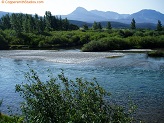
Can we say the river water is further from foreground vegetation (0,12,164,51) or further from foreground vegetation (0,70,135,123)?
foreground vegetation (0,12,164,51)

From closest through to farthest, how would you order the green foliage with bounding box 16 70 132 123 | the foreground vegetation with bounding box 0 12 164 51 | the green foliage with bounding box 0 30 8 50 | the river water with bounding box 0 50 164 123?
Result: the green foliage with bounding box 16 70 132 123
the river water with bounding box 0 50 164 123
the foreground vegetation with bounding box 0 12 164 51
the green foliage with bounding box 0 30 8 50

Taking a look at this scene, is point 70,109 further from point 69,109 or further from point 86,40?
point 86,40

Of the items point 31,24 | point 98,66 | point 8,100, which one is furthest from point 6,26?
point 8,100

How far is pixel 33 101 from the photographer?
12.6m

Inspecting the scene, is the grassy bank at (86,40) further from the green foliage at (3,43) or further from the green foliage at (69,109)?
the green foliage at (69,109)

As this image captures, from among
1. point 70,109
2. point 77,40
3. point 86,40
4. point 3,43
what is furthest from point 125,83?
point 77,40

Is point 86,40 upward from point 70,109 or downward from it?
upward

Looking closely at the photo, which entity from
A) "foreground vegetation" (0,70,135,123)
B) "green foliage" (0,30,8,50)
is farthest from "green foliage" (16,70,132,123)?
"green foliage" (0,30,8,50)

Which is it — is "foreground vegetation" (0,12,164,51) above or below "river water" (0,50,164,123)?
above

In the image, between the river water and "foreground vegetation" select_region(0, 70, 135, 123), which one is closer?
"foreground vegetation" select_region(0, 70, 135, 123)

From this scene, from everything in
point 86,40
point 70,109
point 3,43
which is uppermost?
Answer: point 86,40

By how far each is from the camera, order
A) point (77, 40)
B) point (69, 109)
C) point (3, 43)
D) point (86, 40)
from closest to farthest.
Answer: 1. point (69, 109)
2. point (3, 43)
3. point (86, 40)
4. point (77, 40)

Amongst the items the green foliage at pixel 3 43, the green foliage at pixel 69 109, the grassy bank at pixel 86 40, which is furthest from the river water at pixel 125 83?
the green foliage at pixel 3 43

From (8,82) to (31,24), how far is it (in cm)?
13239
